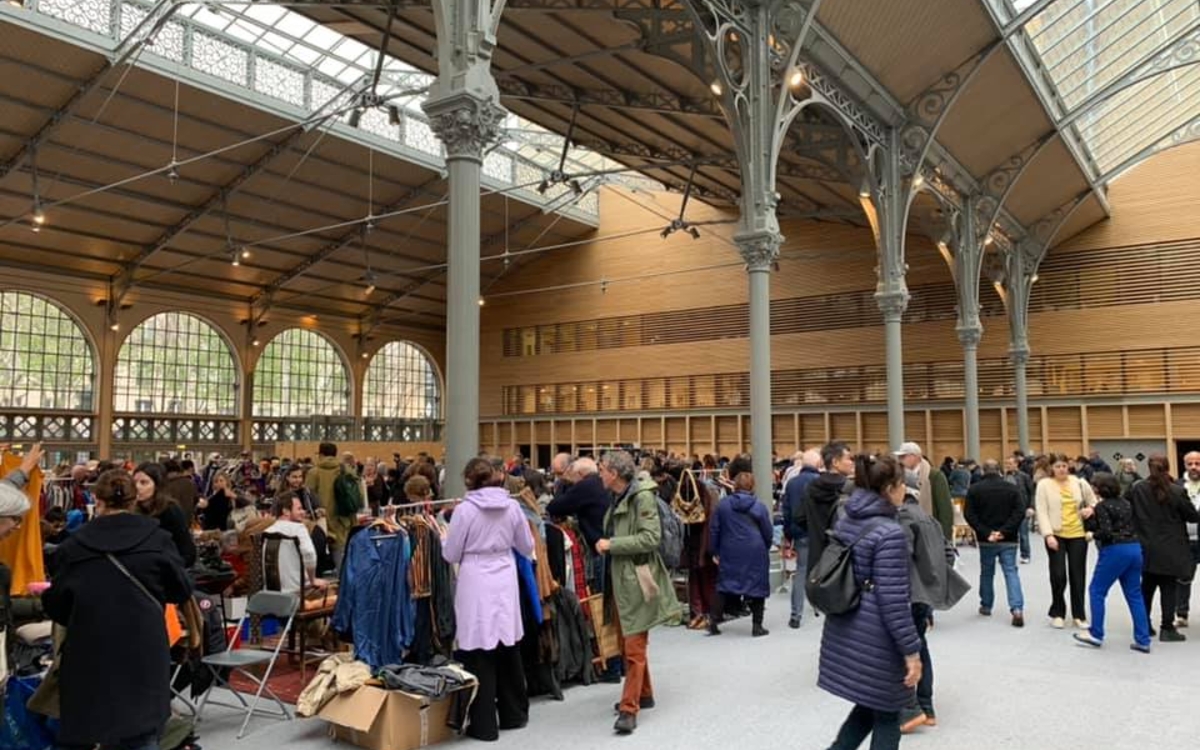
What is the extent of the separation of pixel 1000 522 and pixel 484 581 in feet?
17.8

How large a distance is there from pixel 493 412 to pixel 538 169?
385 inches

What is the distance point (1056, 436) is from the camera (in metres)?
22.2

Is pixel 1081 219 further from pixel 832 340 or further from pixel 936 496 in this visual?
pixel 936 496

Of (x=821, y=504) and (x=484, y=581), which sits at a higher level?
(x=821, y=504)

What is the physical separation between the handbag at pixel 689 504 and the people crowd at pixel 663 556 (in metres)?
0.02

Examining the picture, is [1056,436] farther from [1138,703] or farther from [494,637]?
[494,637]

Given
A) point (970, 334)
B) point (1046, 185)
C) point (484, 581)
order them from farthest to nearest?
point (1046, 185) < point (970, 334) < point (484, 581)

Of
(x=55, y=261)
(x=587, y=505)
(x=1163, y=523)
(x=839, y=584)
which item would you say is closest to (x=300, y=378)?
(x=55, y=261)

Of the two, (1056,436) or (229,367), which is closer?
(1056,436)

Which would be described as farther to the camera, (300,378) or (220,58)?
(300,378)

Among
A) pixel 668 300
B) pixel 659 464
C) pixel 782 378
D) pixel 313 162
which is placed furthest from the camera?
pixel 668 300

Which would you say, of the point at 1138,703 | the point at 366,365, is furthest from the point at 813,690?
the point at 366,365

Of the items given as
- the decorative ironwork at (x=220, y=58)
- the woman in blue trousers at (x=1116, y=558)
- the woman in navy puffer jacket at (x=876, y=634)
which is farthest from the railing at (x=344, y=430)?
the woman in navy puffer jacket at (x=876, y=634)

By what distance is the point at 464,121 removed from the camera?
22.4 ft
